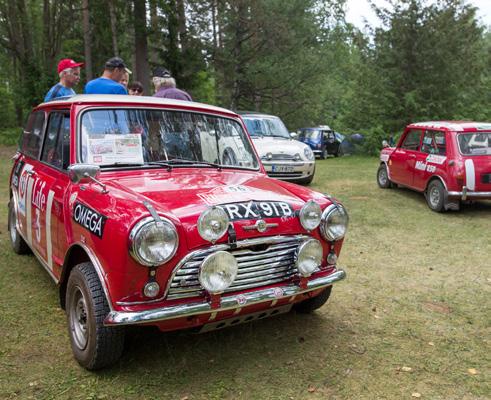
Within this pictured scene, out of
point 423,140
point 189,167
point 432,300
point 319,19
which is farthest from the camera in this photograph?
point 319,19

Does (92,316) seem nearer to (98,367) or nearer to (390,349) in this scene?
(98,367)

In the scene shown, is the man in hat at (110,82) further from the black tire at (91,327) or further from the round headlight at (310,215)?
the round headlight at (310,215)

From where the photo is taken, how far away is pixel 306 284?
325 cm

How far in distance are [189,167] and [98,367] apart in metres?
1.70

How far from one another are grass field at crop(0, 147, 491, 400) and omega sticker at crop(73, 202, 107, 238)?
1.02 metres

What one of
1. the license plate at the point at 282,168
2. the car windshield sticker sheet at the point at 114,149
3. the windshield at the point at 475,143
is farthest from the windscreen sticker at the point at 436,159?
the car windshield sticker sheet at the point at 114,149

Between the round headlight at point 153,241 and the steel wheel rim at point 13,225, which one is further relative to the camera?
the steel wheel rim at point 13,225

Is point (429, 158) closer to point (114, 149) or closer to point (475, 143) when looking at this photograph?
point (475, 143)

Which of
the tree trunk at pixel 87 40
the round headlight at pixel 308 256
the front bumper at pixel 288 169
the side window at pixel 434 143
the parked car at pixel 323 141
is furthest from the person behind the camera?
the parked car at pixel 323 141

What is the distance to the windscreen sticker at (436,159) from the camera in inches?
336

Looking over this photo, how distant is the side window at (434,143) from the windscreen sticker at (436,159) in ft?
0.30

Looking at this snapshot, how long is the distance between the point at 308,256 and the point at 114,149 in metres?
1.73

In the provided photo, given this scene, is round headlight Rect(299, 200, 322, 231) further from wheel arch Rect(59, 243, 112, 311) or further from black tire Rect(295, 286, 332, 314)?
wheel arch Rect(59, 243, 112, 311)

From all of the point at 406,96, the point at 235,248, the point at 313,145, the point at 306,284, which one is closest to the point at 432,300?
the point at 306,284
